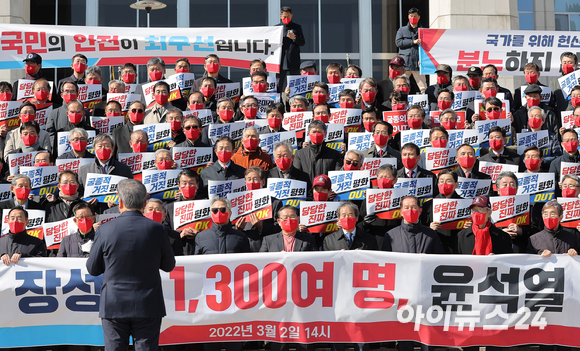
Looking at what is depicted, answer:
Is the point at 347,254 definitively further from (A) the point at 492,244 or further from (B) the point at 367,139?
(B) the point at 367,139

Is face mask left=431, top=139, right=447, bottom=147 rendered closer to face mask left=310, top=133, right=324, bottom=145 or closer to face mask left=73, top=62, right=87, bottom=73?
face mask left=310, top=133, right=324, bottom=145

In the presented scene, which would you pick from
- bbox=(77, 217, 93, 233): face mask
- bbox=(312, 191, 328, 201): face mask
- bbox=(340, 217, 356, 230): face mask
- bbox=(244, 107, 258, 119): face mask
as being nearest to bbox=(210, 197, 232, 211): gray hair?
bbox=(312, 191, 328, 201): face mask

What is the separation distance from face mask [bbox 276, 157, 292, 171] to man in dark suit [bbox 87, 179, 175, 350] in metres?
3.81

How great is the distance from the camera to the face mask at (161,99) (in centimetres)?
1171

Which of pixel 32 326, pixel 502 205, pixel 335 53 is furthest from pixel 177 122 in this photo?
pixel 335 53

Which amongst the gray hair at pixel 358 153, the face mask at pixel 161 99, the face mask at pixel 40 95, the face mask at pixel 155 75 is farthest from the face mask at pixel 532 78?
the face mask at pixel 40 95

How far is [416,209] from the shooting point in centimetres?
848

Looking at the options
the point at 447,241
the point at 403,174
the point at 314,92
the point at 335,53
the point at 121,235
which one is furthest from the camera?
the point at 335,53

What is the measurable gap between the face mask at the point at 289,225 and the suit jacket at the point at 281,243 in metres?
0.09

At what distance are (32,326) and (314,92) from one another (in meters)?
5.97

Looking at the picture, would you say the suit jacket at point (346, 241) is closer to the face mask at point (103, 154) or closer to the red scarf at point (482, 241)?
the red scarf at point (482, 241)

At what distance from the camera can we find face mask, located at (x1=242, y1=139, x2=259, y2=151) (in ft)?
33.5

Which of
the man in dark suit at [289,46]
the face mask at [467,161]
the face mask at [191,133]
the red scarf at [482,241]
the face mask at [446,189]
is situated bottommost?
the red scarf at [482,241]

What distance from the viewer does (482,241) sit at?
8562 millimetres
